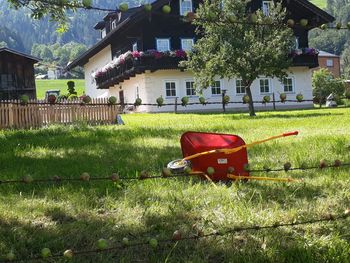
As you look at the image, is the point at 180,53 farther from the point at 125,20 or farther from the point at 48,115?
the point at 48,115

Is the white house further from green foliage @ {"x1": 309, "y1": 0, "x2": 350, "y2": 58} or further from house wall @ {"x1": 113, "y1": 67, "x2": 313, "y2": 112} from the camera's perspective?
green foliage @ {"x1": 309, "y1": 0, "x2": 350, "y2": 58}

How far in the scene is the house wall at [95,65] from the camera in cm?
4016

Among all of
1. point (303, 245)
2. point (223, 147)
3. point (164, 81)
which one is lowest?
point (303, 245)

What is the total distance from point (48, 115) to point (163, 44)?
1604cm

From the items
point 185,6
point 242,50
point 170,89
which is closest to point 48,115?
point 242,50

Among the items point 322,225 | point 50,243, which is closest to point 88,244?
point 50,243

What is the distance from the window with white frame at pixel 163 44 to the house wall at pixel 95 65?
8.54 meters

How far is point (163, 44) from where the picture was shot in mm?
31375

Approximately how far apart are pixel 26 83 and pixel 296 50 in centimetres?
1788

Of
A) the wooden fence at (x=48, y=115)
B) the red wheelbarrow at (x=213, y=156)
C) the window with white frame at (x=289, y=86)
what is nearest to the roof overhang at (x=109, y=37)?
the wooden fence at (x=48, y=115)

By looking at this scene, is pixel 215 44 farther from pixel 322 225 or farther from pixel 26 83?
pixel 322 225

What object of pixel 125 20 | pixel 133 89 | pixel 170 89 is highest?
pixel 125 20

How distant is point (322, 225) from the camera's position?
10.6 ft

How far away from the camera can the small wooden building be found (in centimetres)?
3033
